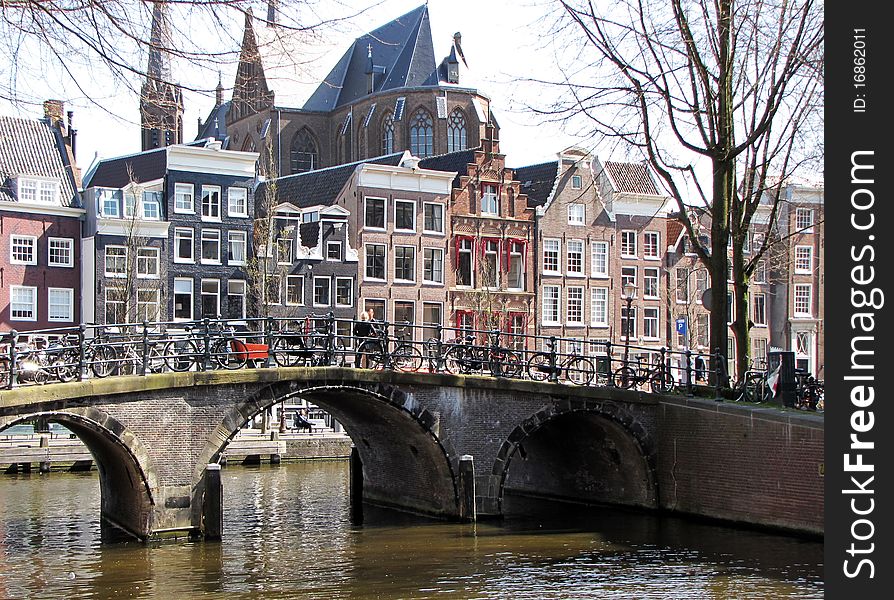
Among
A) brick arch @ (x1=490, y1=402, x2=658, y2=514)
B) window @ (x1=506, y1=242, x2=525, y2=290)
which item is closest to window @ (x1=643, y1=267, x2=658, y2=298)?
window @ (x1=506, y1=242, x2=525, y2=290)

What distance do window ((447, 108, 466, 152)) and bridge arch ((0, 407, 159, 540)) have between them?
135 feet

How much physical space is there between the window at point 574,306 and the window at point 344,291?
31.5ft

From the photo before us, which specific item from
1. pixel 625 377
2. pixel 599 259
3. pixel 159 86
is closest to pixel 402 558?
pixel 625 377

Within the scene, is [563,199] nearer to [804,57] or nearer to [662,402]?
[662,402]

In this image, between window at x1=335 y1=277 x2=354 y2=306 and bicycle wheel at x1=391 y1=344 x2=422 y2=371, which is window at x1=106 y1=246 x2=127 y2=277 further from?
bicycle wheel at x1=391 y1=344 x2=422 y2=371

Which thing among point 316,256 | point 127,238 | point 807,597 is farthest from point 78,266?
point 807,597

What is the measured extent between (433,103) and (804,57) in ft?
137

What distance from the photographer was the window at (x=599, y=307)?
4962cm

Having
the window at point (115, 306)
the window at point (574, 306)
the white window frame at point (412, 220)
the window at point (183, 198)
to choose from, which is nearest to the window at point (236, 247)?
the window at point (183, 198)

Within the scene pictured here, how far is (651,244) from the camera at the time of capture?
5175cm

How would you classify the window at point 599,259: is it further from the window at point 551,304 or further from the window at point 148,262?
the window at point 148,262

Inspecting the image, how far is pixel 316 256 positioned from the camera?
43.0m

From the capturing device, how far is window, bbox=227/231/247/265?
42.3 meters

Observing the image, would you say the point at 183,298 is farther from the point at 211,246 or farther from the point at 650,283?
the point at 650,283
